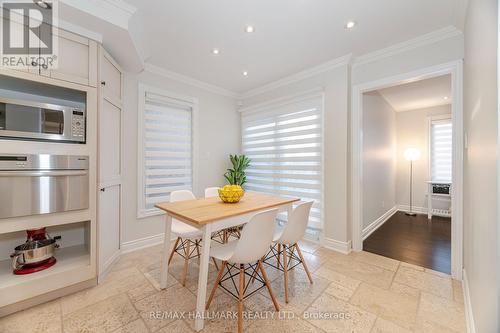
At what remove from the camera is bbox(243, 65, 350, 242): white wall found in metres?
2.86

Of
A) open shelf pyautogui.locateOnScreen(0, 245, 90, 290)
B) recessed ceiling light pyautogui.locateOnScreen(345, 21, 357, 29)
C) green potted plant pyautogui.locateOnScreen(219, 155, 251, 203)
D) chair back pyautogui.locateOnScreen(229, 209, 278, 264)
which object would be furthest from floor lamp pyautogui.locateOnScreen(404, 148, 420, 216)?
open shelf pyautogui.locateOnScreen(0, 245, 90, 290)

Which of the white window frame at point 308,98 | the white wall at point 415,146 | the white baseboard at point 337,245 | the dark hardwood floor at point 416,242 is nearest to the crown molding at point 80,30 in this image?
the white window frame at point 308,98

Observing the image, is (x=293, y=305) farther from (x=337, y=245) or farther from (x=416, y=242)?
(x=416, y=242)

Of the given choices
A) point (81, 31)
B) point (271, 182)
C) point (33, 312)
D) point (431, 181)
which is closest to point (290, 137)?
point (271, 182)

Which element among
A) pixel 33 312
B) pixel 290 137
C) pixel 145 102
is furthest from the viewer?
pixel 290 137

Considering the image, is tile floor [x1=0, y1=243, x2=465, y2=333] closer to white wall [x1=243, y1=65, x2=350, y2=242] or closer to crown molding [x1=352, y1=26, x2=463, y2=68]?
white wall [x1=243, y1=65, x2=350, y2=242]

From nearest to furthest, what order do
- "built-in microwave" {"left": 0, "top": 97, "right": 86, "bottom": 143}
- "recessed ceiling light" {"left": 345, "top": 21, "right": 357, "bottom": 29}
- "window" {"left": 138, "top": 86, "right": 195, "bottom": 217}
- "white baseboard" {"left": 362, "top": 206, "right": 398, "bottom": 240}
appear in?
"built-in microwave" {"left": 0, "top": 97, "right": 86, "bottom": 143}, "recessed ceiling light" {"left": 345, "top": 21, "right": 357, "bottom": 29}, "window" {"left": 138, "top": 86, "right": 195, "bottom": 217}, "white baseboard" {"left": 362, "top": 206, "right": 398, "bottom": 240}

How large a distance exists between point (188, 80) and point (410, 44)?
3139 mm

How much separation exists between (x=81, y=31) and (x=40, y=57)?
423 mm

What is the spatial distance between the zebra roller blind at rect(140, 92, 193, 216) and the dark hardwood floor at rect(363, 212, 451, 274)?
10.3ft

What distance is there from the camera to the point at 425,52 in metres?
2.36

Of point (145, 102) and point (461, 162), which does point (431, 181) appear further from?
point (145, 102)

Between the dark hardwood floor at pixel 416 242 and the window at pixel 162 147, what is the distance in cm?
314

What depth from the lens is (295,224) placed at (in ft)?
A: 6.15
